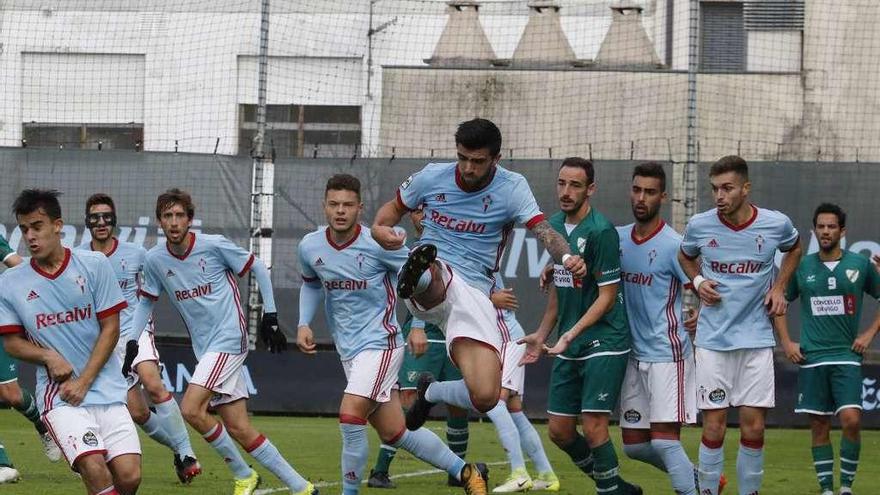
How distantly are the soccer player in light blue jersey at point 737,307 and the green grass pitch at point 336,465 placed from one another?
1395 mm

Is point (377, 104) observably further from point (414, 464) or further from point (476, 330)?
point (476, 330)

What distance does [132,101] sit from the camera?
2134 centimetres

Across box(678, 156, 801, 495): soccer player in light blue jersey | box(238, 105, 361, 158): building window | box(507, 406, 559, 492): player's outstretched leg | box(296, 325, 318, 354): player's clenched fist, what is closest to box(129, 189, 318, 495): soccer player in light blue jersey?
box(296, 325, 318, 354): player's clenched fist

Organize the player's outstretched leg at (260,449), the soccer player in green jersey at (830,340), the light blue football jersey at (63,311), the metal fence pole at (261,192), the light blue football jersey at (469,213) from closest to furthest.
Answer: the light blue football jersey at (63,311), the light blue football jersey at (469,213), the player's outstretched leg at (260,449), the soccer player in green jersey at (830,340), the metal fence pole at (261,192)

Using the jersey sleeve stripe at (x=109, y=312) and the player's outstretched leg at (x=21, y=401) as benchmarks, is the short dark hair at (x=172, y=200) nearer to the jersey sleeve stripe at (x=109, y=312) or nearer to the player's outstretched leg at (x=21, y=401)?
the player's outstretched leg at (x=21, y=401)

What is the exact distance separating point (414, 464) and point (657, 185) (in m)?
4.24

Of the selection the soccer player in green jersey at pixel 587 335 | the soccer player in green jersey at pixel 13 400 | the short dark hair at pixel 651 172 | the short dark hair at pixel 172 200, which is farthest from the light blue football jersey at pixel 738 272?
the soccer player in green jersey at pixel 13 400

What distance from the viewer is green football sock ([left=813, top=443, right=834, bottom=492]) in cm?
1156

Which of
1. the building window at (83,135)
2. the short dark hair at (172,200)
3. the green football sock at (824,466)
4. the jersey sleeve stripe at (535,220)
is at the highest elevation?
the building window at (83,135)

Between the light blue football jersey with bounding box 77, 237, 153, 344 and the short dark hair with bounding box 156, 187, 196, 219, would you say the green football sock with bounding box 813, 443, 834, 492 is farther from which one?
the light blue football jersey with bounding box 77, 237, 153, 344

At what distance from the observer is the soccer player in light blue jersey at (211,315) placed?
10766mm

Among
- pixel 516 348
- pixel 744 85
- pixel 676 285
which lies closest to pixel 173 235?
pixel 516 348

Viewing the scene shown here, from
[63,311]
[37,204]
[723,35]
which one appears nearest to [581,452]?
[63,311]

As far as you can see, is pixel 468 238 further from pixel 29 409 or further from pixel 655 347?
pixel 29 409
